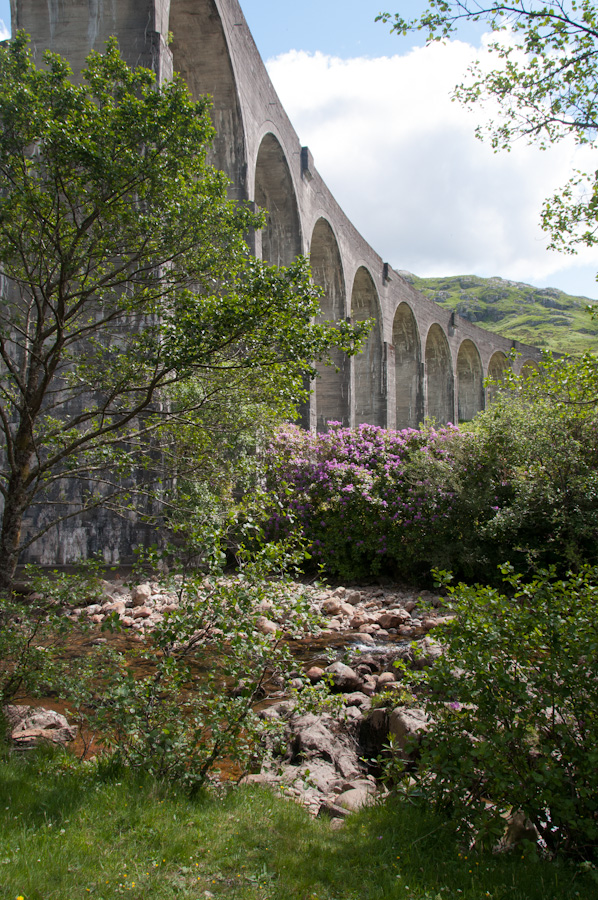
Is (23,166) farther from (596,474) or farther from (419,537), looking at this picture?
(419,537)

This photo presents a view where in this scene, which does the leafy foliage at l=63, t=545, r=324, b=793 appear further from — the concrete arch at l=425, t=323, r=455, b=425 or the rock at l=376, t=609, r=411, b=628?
the concrete arch at l=425, t=323, r=455, b=425

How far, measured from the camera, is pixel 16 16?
8.66 meters

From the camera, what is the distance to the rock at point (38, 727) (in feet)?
11.8

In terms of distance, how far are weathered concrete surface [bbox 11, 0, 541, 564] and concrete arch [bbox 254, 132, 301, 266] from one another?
0.02m

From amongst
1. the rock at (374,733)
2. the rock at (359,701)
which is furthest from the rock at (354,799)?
the rock at (359,701)

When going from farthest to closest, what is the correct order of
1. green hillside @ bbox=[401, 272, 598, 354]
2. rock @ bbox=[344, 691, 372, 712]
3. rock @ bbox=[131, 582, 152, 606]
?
1. green hillside @ bbox=[401, 272, 598, 354]
2. rock @ bbox=[131, 582, 152, 606]
3. rock @ bbox=[344, 691, 372, 712]

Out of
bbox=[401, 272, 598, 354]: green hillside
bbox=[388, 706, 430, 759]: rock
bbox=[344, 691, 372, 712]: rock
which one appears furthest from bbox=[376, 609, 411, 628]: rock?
bbox=[401, 272, 598, 354]: green hillside

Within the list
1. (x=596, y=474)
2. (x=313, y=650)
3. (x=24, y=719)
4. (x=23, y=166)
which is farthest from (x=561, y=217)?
(x=24, y=719)

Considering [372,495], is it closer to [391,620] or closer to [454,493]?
[454,493]

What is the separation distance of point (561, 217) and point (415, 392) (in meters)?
22.1

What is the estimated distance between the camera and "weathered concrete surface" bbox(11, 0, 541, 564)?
8641mm

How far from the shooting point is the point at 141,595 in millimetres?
7594

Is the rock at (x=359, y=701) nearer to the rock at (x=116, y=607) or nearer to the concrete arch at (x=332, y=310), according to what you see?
the rock at (x=116, y=607)

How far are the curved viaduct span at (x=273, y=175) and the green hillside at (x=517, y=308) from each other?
47868mm
